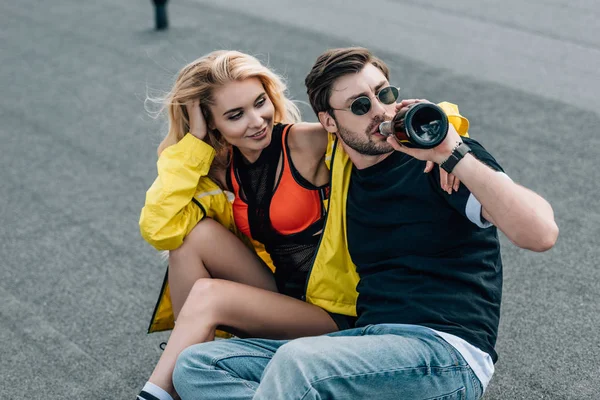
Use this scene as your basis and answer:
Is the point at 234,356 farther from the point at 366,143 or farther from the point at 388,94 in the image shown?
the point at 388,94

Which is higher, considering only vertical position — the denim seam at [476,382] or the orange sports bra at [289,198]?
the orange sports bra at [289,198]

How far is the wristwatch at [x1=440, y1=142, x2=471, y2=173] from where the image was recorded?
211 cm

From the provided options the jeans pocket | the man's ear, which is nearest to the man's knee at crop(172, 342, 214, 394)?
the jeans pocket

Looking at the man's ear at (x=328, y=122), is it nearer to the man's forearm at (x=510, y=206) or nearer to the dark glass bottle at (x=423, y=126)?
the dark glass bottle at (x=423, y=126)

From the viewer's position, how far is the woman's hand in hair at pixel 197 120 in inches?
114

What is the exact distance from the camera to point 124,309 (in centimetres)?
335

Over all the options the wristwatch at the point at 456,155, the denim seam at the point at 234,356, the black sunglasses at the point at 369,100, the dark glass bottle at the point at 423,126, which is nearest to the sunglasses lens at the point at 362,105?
the black sunglasses at the point at 369,100

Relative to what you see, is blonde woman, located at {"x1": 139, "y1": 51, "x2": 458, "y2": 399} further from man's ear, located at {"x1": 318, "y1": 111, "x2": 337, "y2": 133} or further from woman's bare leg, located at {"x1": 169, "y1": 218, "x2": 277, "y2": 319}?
man's ear, located at {"x1": 318, "y1": 111, "x2": 337, "y2": 133}

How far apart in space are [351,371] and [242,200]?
3.02ft

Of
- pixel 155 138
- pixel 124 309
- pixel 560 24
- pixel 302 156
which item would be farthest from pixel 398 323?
pixel 560 24

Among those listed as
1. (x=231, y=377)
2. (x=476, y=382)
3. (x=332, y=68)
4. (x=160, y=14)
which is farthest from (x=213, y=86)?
(x=160, y=14)

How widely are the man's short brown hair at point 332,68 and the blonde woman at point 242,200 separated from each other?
213mm

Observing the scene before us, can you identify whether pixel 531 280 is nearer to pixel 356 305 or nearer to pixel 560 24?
pixel 356 305

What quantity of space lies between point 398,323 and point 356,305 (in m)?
0.24
